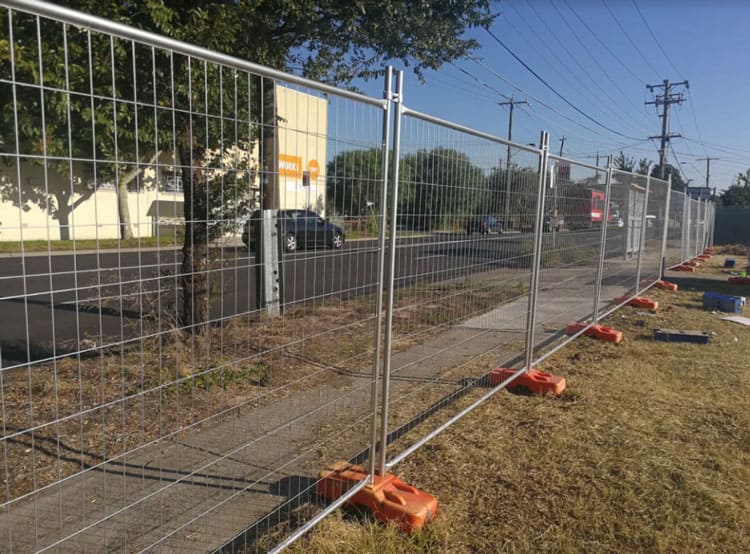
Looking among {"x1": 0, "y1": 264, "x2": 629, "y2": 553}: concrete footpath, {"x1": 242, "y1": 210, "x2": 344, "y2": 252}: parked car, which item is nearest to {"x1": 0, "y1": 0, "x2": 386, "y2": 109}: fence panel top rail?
{"x1": 242, "y1": 210, "x2": 344, "y2": 252}: parked car

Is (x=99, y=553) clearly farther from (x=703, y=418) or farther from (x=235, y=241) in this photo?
(x=703, y=418)

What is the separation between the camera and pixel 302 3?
18.4 ft

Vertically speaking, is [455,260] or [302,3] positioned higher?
[302,3]

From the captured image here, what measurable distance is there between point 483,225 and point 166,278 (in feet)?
8.51

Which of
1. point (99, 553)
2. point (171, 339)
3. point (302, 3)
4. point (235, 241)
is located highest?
point (302, 3)

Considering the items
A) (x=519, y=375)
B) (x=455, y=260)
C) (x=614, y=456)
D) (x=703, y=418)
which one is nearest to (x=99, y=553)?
(x=455, y=260)

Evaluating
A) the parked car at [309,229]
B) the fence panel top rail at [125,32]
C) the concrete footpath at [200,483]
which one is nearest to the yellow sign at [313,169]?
the parked car at [309,229]

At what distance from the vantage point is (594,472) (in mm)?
3566

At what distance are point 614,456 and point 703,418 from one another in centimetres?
127

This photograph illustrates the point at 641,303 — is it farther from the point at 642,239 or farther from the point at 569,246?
the point at 569,246

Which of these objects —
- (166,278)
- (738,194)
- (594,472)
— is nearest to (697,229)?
(594,472)

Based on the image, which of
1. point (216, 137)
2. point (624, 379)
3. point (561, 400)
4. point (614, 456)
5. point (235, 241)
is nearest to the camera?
point (235, 241)

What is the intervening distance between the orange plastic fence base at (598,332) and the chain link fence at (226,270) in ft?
3.08

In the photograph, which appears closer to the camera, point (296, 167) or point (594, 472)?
point (296, 167)
